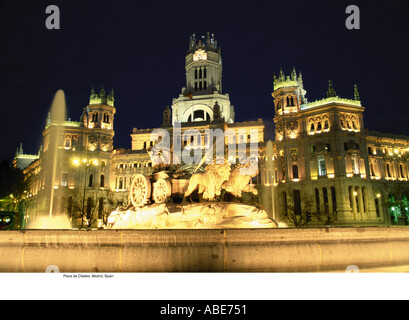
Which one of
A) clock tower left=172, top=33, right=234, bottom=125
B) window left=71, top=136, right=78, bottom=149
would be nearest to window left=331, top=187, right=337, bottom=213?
clock tower left=172, top=33, right=234, bottom=125

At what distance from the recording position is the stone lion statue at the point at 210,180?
48.3 ft

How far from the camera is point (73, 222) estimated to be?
5712 centimetres

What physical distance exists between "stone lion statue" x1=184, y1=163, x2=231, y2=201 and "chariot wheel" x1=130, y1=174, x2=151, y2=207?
204 cm

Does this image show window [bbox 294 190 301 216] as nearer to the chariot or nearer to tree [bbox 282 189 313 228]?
tree [bbox 282 189 313 228]

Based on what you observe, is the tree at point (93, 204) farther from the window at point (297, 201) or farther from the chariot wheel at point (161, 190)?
the chariot wheel at point (161, 190)

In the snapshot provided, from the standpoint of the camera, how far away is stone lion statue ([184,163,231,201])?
14730 millimetres

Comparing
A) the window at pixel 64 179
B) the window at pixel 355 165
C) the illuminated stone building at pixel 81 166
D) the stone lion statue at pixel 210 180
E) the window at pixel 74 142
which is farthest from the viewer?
the window at pixel 74 142

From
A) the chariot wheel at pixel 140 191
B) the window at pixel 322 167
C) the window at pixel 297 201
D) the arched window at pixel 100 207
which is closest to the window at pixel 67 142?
the arched window at pixel 100 207

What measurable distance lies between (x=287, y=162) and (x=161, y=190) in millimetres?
45076

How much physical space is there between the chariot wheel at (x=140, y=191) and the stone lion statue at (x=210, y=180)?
2.04m

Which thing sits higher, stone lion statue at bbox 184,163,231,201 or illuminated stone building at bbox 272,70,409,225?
illuminated stone building at bbox 272,70,409,225

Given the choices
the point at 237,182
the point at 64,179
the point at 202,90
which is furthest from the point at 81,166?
the point at 237,182
